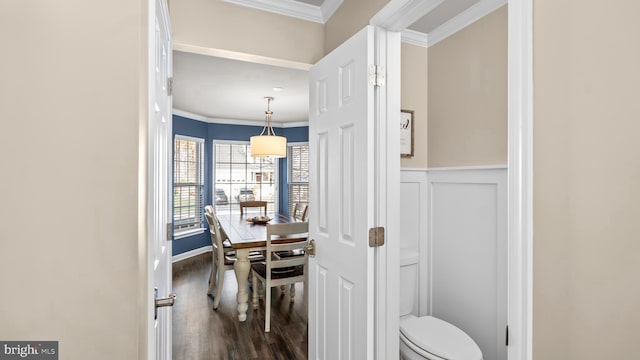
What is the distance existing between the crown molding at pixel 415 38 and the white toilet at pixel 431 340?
5.95 feet

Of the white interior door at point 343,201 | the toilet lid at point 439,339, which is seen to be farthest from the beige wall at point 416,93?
the toilet lid at point 439,339

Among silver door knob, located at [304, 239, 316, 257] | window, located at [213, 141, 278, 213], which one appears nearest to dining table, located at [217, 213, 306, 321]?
silver door knob, located at [304, 239, 316, 257]

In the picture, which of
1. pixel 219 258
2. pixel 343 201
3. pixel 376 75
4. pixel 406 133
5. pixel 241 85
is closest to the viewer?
pixel 376 75

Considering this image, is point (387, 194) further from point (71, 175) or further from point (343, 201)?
point (71, 175)

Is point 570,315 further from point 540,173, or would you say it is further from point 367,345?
point 367,345

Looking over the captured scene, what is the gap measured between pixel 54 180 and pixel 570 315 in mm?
1323

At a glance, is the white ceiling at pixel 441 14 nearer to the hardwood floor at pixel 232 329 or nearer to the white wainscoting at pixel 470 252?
the white wainscoting at pixel 470 252

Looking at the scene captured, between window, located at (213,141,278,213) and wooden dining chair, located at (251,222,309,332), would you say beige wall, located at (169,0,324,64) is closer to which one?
wooden dining chair, located at (251,222,309,332)

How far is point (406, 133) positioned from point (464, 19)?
842mm

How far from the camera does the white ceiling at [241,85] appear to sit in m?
2.17

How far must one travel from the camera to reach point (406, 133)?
229cm

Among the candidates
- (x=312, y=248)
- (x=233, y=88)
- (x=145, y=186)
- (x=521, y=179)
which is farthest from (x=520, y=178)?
(x=233, y=88)

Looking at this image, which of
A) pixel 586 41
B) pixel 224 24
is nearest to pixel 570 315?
pixel 586 41

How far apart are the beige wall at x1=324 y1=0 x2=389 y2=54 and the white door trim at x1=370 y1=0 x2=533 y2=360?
2.86 feet
